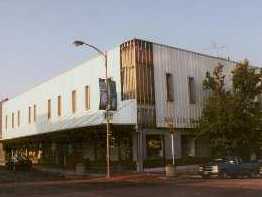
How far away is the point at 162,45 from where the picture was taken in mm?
44969

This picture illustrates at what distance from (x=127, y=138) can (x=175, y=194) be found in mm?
20928

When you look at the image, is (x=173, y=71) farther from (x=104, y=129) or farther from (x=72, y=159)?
(x=72, y=159)

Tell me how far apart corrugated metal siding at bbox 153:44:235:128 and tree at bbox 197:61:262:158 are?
4.23 feet

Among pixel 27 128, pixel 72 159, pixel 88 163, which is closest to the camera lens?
pixel 88 163

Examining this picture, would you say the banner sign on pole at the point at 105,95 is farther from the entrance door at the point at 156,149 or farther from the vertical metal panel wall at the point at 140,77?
the entrance door at the point at 156,149

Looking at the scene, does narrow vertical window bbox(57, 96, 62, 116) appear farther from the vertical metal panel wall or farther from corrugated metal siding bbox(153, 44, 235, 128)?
corrugated metal siding bbox(153, 44, 235, 128)

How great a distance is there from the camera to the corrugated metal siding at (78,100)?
44.6 m

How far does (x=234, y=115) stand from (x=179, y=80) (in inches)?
241

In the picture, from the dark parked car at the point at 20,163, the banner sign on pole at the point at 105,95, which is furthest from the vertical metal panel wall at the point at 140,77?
the dark parked car at the point at 20,163

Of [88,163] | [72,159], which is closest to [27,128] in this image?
[72,159]

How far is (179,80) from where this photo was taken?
1813 inches

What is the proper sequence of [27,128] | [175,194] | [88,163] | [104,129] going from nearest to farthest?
[175,194] < [104,129] < [88,163] < [27,128]

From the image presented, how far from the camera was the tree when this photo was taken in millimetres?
43375

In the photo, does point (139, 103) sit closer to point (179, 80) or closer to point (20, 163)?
point (179, 80)
